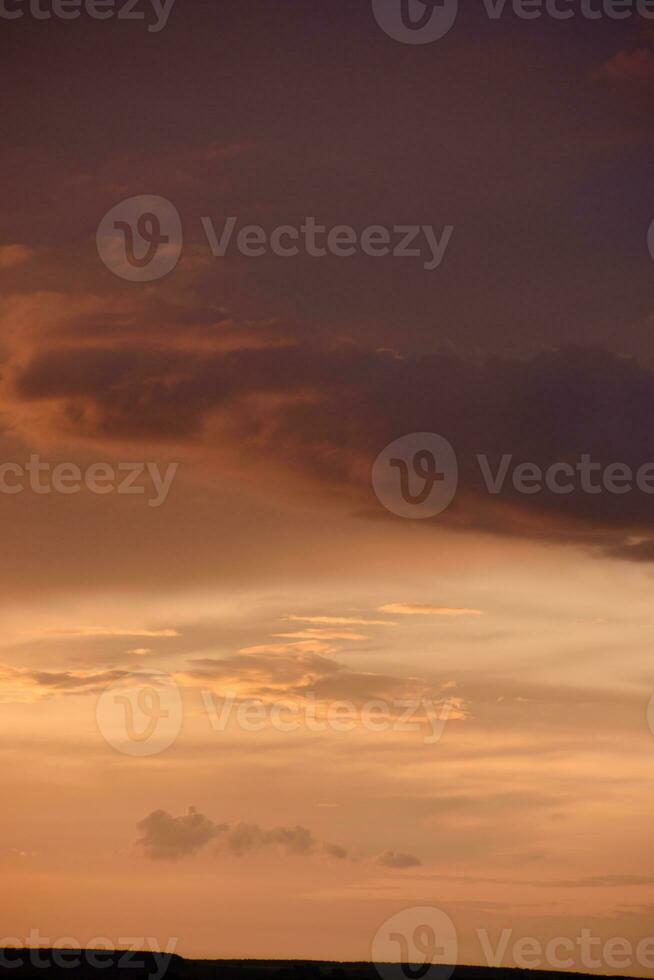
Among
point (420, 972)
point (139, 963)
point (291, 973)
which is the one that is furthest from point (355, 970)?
point (139, 963)

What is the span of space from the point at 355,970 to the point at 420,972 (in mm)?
14182

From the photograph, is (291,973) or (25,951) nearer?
(291,973)

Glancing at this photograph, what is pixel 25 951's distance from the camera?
105 meters

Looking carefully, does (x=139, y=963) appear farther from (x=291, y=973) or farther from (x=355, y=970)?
(x=355, y=970)

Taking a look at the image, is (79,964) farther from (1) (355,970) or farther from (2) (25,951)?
(1) (355,970)

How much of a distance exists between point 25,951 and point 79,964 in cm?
1587

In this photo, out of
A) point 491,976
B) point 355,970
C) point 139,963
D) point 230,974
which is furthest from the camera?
point 491,976

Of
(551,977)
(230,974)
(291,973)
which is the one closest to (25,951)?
(230,974)

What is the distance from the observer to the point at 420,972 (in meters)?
127

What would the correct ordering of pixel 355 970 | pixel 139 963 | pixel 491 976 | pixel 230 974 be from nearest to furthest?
A: pixel 139 963, pixel 230 974, pixel 355 970, pixel 491 976

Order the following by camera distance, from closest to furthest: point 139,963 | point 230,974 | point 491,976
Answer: point 139,963
point 230,974
point 491,976

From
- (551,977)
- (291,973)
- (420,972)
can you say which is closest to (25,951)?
(291,973)

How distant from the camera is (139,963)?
89.7m

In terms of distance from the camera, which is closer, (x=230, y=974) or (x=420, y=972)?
(x=230, y=974)
